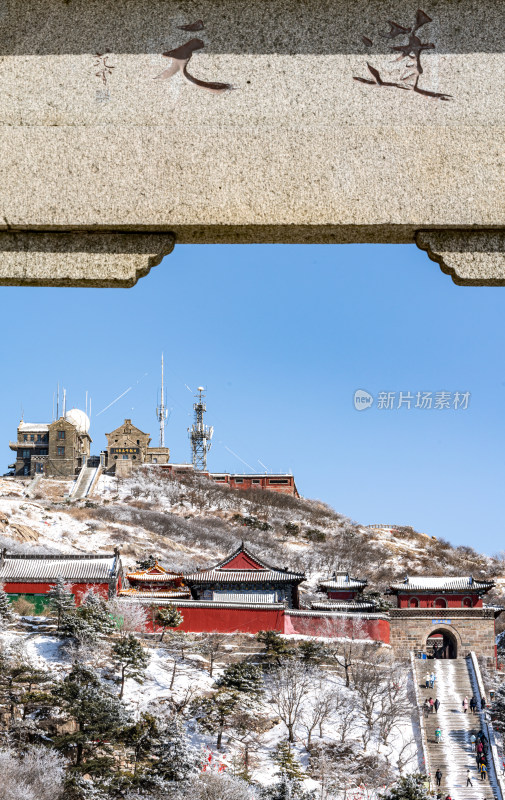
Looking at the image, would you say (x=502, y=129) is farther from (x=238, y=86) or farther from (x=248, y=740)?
(x=248, y=740)

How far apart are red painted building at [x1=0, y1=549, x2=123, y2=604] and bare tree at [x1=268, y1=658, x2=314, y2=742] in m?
8.28

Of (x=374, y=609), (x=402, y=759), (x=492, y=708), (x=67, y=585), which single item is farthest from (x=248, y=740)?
(x=374, y=609)

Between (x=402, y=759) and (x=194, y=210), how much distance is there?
79.8 ft

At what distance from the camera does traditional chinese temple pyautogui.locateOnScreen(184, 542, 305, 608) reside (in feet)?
109

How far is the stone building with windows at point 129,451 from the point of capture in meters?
69.8

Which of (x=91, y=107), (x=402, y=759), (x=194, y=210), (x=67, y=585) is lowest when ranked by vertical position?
(x=402, y=759)

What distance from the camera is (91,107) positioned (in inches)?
108

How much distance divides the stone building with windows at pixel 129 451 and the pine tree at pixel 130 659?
43.0 metres

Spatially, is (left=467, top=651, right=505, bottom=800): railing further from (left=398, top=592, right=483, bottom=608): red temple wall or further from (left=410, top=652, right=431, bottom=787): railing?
(left=398, top=592, right=483, bottom=608): red temple wall

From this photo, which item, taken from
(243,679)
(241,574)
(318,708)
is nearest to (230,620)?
(241,574)

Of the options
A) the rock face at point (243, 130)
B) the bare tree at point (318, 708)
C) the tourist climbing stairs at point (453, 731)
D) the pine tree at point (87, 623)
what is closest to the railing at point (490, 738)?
the tourist climbing stairs at point (453, 731)

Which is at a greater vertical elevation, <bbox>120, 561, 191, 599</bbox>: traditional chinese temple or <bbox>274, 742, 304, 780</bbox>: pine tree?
<bbox>120, 561, 191, 599</bbox>: traditional chinese temple

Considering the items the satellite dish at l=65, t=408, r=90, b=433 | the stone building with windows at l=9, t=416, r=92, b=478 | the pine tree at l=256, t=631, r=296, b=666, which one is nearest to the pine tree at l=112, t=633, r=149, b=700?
the pine tree at l=256, t=631, r=296, b=666

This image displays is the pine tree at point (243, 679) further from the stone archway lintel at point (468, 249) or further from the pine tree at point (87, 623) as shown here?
the stone archway lintel at point (468, 249)
